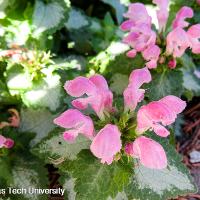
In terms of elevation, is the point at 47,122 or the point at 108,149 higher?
the point at 108,149

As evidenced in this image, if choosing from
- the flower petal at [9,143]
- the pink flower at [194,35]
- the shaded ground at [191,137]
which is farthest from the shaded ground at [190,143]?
the pink flower at [194,35]

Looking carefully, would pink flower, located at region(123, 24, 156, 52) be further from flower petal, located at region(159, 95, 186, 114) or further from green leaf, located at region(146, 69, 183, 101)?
flower petal, located at region(159, 95, 186, 114)

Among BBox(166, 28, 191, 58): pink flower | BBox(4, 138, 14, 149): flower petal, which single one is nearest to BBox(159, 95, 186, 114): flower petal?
BBox(166, 28, 191, 58): pink flower

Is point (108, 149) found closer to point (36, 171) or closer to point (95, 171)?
point (95, 171)

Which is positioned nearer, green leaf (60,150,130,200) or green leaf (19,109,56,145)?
green leaf (60,150,130,200)

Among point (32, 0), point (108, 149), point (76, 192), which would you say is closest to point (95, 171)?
point (76, 192)

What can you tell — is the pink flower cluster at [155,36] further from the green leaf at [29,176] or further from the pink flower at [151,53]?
the green leaf at [29,176]

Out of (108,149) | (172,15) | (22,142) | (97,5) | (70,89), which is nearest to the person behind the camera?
(108,149)
